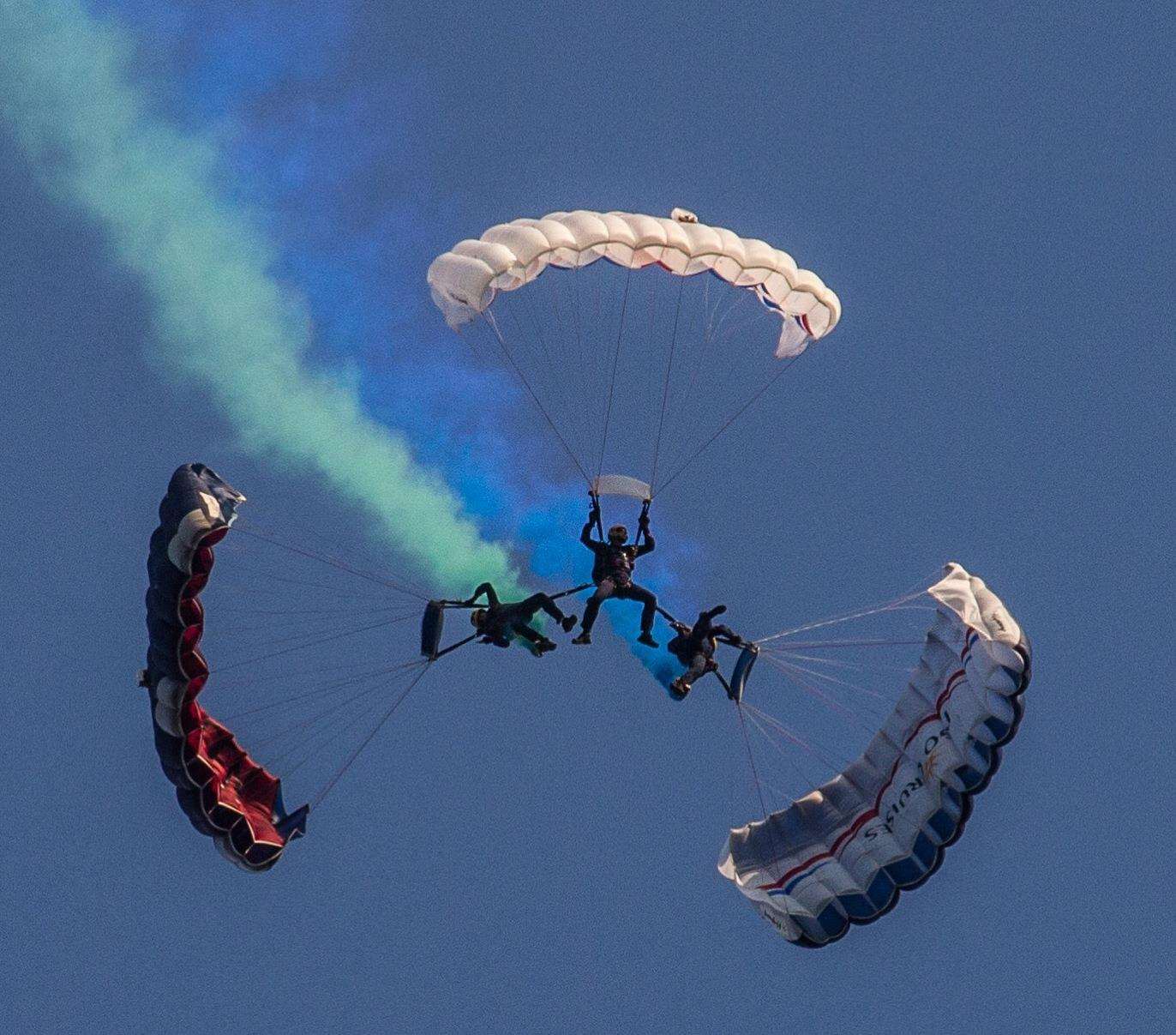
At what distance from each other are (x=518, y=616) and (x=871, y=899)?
3882 mm

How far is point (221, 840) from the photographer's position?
24.4m

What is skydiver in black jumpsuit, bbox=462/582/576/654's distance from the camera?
81.9ft

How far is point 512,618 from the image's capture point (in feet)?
81.9

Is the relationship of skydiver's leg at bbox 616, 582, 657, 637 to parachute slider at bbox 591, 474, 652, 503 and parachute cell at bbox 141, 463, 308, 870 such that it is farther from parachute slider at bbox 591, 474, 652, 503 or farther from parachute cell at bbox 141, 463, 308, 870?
parachute cell at bbox 141, 463, 308, 870

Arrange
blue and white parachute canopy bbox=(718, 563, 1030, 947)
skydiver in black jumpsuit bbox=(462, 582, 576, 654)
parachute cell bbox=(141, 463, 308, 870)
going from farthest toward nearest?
skydiver in black jumpsuit bbox=(462, 582, 576, 654)
blue and white parachute canopy bbox=(718, 563, 1030, 947)
parachute cell bbox=(141, 463, 308, 870)

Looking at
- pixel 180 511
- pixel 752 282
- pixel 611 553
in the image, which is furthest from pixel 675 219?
pixel 180 511

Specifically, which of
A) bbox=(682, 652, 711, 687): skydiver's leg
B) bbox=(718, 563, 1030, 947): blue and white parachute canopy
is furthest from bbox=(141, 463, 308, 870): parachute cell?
bbox=(718, 563, 1030, 947): blue and white parachute canopy

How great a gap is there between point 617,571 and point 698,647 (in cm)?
97

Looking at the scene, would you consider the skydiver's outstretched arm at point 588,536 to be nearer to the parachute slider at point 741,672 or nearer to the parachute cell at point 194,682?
the parachute slider at point 741,672

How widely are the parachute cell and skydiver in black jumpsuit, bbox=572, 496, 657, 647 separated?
10.6 feet

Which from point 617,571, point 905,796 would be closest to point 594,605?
point 617,571

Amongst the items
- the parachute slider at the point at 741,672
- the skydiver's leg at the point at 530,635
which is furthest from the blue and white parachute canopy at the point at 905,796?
the skydiver's leg at the point at 530,635

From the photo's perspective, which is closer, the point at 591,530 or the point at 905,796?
the point at 905,796

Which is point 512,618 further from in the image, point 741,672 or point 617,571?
point 741,672
